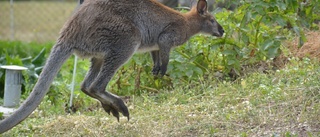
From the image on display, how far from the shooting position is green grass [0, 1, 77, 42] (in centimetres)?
1596

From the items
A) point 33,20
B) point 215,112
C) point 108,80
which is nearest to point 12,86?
point 108,80

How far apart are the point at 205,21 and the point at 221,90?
31.2 inches

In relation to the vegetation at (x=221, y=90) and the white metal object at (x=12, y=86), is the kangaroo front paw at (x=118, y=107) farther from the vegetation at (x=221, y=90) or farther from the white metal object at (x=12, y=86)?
the white metal object at (x=12, y=86)

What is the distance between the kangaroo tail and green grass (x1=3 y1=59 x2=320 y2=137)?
0.58m

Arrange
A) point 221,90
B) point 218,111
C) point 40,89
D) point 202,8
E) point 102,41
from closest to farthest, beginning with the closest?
point 40,89 → point 102,41 → point 218,111 → point 221,90 → point 202,8

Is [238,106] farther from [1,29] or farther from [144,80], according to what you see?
[1,29]

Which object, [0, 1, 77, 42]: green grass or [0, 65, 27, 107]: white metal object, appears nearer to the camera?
[0, 65, 27, 107]: white metal object

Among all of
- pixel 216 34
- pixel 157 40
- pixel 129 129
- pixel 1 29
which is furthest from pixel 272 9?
pixel 1 29

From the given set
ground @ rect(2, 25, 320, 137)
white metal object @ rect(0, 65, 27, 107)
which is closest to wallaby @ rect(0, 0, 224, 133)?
ground @ rect(2, 25, 320, 137)

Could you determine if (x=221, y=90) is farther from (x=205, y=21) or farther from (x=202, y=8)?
(x=202, y=8)

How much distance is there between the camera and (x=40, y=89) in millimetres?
6691

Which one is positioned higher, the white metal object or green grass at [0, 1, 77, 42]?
the white metal object

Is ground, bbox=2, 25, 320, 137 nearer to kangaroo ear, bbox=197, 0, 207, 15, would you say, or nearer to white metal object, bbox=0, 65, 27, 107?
white metal object, bbox=0, 65, 27, 107

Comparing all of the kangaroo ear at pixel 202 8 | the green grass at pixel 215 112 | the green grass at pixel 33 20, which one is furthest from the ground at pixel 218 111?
the green grass at pixel 33 20
